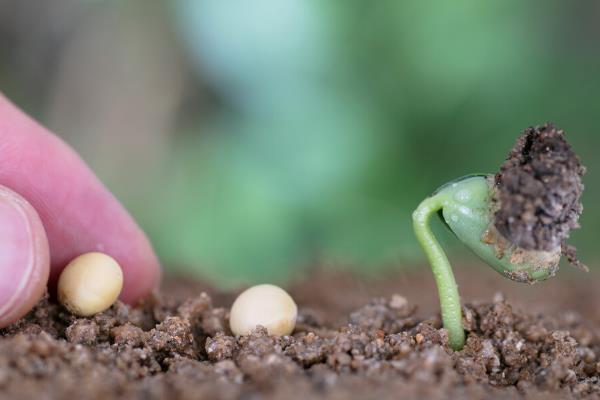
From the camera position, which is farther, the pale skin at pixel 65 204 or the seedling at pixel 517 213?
the pale skin at pixel 65 204

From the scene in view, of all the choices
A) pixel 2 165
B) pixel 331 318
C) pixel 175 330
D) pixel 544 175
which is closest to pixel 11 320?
pixel 175 330

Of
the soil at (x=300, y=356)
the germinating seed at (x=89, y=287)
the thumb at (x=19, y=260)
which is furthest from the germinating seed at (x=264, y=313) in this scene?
the thumb at (x=19, y=260)

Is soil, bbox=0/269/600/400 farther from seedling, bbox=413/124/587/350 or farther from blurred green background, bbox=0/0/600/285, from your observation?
blurred green background, bbox=0/0/600/285

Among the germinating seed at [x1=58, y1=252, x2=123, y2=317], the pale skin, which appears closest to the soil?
the germinating seed at [x1=58, y1=252, x2=123, y2=317]

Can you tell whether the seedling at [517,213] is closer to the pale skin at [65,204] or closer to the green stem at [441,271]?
the green stem at [441,271]

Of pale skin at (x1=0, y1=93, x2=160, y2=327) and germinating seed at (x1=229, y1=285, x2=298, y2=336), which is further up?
pale skin at (x1=0, y1=93, x2=160, y2=327)

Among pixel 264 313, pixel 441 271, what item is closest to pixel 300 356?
pixel 264 313

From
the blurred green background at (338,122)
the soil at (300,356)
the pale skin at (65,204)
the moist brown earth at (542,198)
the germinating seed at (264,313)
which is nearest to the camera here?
the soil at (300,356)

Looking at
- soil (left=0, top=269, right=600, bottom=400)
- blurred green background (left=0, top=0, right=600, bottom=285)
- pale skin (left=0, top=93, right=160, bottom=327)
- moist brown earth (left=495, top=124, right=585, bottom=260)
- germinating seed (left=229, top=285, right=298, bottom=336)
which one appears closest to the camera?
soil (left=0, top=269, right=600, bottom=400)
